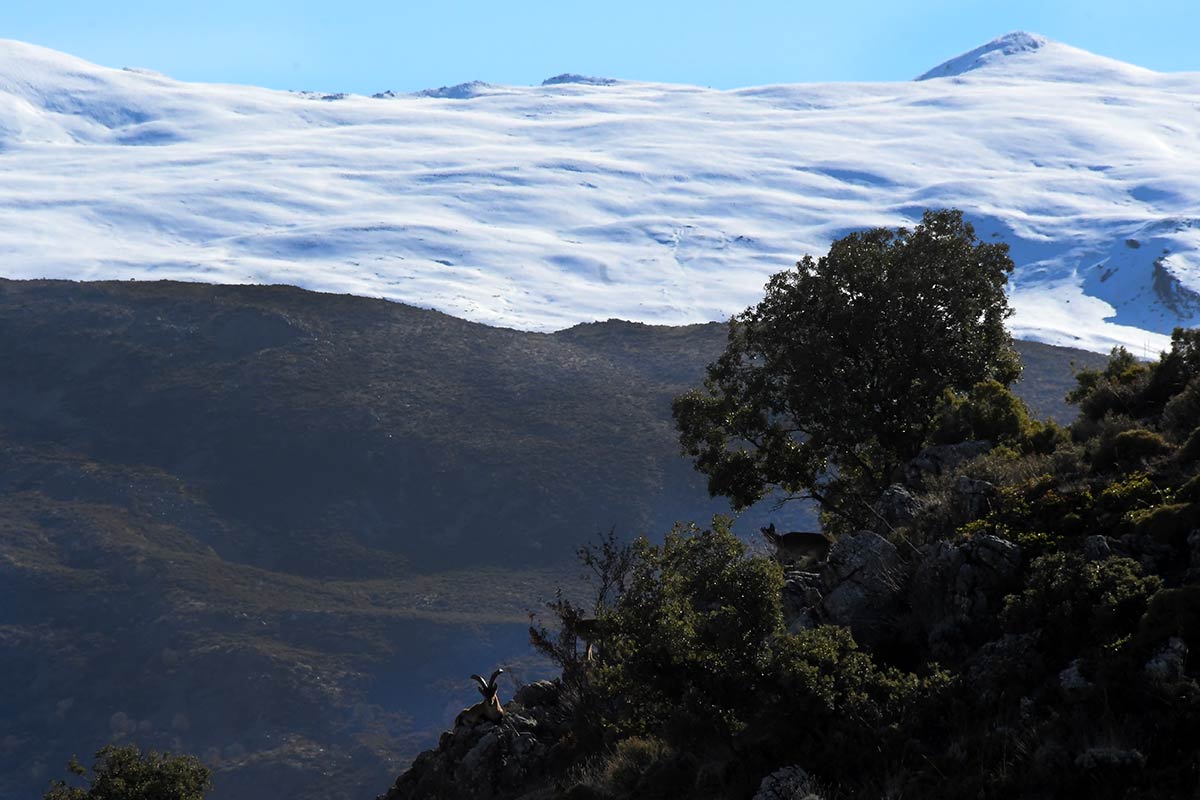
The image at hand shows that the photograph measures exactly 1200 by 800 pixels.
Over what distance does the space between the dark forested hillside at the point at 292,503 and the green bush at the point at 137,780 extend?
66854 millimetres

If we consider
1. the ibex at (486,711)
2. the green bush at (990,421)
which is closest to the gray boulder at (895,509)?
the green bush at (990,421)

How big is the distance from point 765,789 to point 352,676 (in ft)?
323

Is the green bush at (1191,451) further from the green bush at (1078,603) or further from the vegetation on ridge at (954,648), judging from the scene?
the green bush at (1078,603)

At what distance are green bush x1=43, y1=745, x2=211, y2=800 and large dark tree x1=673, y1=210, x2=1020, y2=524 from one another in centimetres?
1332

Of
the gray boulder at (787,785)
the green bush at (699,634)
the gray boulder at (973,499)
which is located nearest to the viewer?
the gray boulder at (787,785)

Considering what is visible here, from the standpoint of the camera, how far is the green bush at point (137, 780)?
31.7 metres

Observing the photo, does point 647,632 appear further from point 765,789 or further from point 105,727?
point 105,727

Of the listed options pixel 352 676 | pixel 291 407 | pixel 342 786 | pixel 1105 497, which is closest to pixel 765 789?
pixel 1105 497

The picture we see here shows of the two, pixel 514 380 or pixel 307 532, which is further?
pixel 514 380

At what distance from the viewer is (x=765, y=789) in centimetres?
1902

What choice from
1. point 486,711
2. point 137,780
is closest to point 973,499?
point 486,711

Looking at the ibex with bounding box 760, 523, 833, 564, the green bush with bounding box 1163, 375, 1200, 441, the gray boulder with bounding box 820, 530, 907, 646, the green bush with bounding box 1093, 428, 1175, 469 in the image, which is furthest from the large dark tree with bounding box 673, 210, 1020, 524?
the gray boulder with bounding box 820, 530, 907, 646

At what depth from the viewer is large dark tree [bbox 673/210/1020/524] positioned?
32.0 meters

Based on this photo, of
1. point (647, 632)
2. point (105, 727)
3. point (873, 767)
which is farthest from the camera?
point (105, 727)
